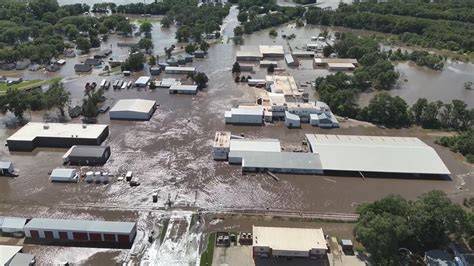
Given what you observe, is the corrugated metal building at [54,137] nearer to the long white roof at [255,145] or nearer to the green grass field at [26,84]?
the long white roof at [255,145]

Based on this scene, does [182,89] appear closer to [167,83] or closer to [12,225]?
[167,83]

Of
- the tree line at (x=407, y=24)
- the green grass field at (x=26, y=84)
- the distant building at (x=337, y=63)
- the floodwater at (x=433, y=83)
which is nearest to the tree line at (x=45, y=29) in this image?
the green grass field at (x=26, y=84)

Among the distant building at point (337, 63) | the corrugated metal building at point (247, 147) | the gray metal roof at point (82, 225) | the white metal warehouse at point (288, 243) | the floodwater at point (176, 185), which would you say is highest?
the distant building at point (337, 63)

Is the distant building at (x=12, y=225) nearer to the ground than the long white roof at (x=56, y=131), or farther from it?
nearer to the ground

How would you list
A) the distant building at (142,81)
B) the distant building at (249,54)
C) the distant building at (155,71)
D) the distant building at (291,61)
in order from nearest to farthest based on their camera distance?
the distant building at (142,81), the distant building at (155,71), the distant building at (291,61), the distant building at (249,54)

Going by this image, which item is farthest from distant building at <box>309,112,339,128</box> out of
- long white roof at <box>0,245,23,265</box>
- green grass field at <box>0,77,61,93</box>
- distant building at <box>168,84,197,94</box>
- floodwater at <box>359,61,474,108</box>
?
green grass field at <box>0,77,61,93</box>

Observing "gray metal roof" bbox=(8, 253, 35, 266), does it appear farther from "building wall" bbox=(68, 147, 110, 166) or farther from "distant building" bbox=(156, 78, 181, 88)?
"distant building" bbox=(156, 78, 181, 88)
